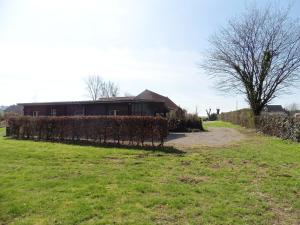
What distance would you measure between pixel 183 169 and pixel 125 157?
2921mm

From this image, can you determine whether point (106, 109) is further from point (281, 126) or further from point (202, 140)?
point (281, 126)

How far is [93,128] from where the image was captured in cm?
1593

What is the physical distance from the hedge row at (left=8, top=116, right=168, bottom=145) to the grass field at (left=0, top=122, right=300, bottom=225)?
140 inches

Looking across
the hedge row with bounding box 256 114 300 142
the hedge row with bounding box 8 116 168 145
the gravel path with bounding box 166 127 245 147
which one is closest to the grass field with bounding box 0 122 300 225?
the hedge row with bounding box 8 116 168 145

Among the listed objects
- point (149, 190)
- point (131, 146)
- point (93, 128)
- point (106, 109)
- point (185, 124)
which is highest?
point (106, 109)

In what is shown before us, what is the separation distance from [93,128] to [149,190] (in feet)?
32.7

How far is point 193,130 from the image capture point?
94.4 feet

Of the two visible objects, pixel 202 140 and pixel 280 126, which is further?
pixel 280 126

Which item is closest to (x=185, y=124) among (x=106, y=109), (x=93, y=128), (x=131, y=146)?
(x=106, y=109)

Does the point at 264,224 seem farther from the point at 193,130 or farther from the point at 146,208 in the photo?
the point at 193,130

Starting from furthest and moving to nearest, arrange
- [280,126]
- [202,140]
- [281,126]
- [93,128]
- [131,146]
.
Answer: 1. [280,126]
2. [281,126]
3. [202,140]
4. [93,128]
5. [131,146]

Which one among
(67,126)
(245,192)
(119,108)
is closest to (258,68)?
(119,108)

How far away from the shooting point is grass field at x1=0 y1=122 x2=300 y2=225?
490 cm

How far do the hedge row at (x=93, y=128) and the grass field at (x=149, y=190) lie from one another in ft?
11.7
